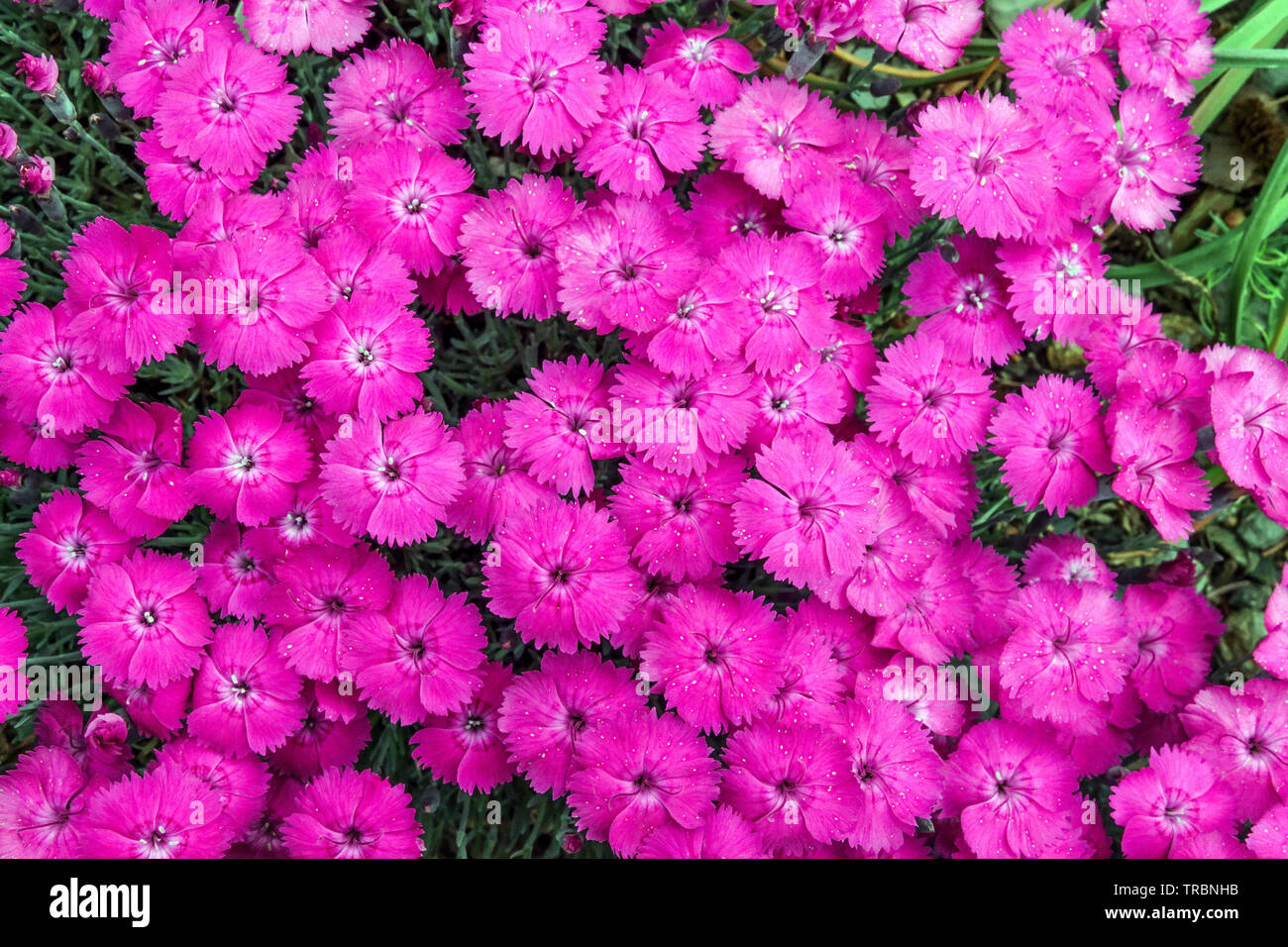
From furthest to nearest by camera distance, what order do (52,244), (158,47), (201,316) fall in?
(52,244)
(158,47)
(201,316)

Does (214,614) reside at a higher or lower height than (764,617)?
lower

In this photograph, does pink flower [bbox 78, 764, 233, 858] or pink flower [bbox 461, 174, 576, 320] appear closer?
pink flower [bbox 78, 764, 233, 858]

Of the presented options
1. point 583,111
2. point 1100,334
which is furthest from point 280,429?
point 1100,334

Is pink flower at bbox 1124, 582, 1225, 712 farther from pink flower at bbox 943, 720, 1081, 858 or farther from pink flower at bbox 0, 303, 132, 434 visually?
pink flower at bbox 0, 303, 132, 434

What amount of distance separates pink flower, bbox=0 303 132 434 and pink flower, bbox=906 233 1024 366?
185 cm

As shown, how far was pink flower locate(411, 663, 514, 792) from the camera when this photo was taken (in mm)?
2156

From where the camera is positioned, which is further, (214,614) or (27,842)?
(214,614)

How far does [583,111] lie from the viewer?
211 centimetres

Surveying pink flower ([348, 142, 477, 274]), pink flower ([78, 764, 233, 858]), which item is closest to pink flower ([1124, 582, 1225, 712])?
pink flower ([348, 142, 477, 274])

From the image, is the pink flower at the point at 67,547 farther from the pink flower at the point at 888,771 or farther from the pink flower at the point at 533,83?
the pink flower at the point at 888,771

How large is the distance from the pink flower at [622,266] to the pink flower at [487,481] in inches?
12.0

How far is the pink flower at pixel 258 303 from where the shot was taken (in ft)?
6.49
